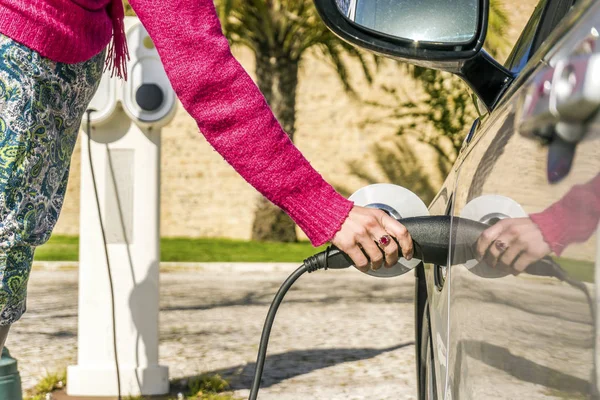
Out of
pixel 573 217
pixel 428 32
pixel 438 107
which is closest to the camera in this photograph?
pixel 573 217

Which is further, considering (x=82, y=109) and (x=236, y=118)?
(x=82, y=109)

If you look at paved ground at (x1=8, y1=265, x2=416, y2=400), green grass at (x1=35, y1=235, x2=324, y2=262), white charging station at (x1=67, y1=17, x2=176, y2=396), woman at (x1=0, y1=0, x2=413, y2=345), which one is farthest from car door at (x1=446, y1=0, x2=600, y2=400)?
green grass at (x1=35, y1=235, x2=324, y2=262)

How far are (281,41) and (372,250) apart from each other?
1218cm

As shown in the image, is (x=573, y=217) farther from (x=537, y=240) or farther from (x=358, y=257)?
(x=358, y=257)

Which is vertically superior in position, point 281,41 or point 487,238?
point 281,41

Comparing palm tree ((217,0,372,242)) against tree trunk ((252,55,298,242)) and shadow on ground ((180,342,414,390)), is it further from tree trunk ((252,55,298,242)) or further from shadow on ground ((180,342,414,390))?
shadow on ground ((180,342,414,390))

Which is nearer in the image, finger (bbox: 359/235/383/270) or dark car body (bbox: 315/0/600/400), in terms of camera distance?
dark car body (bbox: 315/0/600/400)

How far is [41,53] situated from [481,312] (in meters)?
0.95

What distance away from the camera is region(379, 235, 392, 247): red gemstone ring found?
130 cm

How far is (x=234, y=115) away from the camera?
1.39 metres

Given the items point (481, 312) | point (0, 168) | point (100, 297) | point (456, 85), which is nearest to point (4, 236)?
point (0, 168)

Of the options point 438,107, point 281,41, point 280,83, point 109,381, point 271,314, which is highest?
point 281,41

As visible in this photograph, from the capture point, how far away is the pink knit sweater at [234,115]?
1.39 m

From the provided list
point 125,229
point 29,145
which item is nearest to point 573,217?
point 29,145
